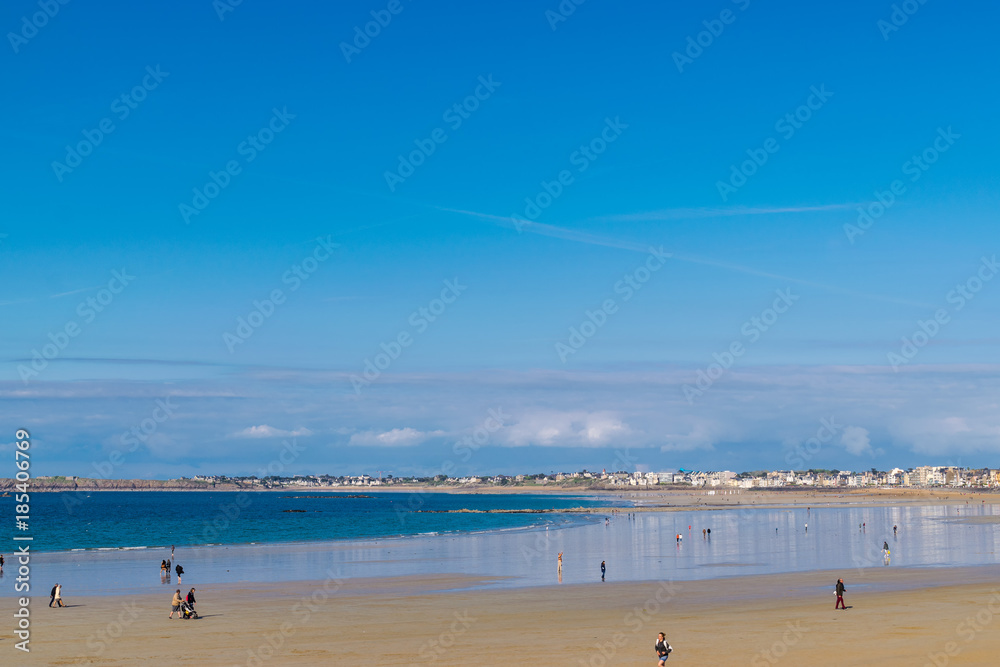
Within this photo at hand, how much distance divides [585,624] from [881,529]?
81012mm

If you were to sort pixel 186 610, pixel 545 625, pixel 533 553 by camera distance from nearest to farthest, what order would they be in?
pixel 545 625
pixel 186 610
pixel 533 553

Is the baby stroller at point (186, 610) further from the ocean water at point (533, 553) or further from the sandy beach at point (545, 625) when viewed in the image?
the ocean water at point (533, 553)

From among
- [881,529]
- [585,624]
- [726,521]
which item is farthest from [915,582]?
[726,521]

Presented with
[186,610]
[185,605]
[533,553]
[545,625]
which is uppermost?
[533,553]

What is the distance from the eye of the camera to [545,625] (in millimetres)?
37281

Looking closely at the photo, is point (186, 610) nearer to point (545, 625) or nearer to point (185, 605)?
point (185, 605)

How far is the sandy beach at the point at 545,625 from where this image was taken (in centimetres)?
3045

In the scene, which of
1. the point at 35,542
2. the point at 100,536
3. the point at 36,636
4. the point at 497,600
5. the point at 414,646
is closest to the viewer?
the point at 414,646

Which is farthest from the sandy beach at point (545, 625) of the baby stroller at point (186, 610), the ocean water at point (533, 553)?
the ocean water at point (533, 553)

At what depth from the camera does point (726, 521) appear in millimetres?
132000

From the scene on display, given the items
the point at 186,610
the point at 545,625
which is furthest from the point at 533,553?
the point at 186,610

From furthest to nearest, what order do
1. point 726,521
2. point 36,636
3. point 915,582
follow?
1. point 726,521
2. point 915,582
3. point 36,636

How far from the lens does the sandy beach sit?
30453 mm

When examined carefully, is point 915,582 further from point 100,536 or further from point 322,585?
point 100,536
